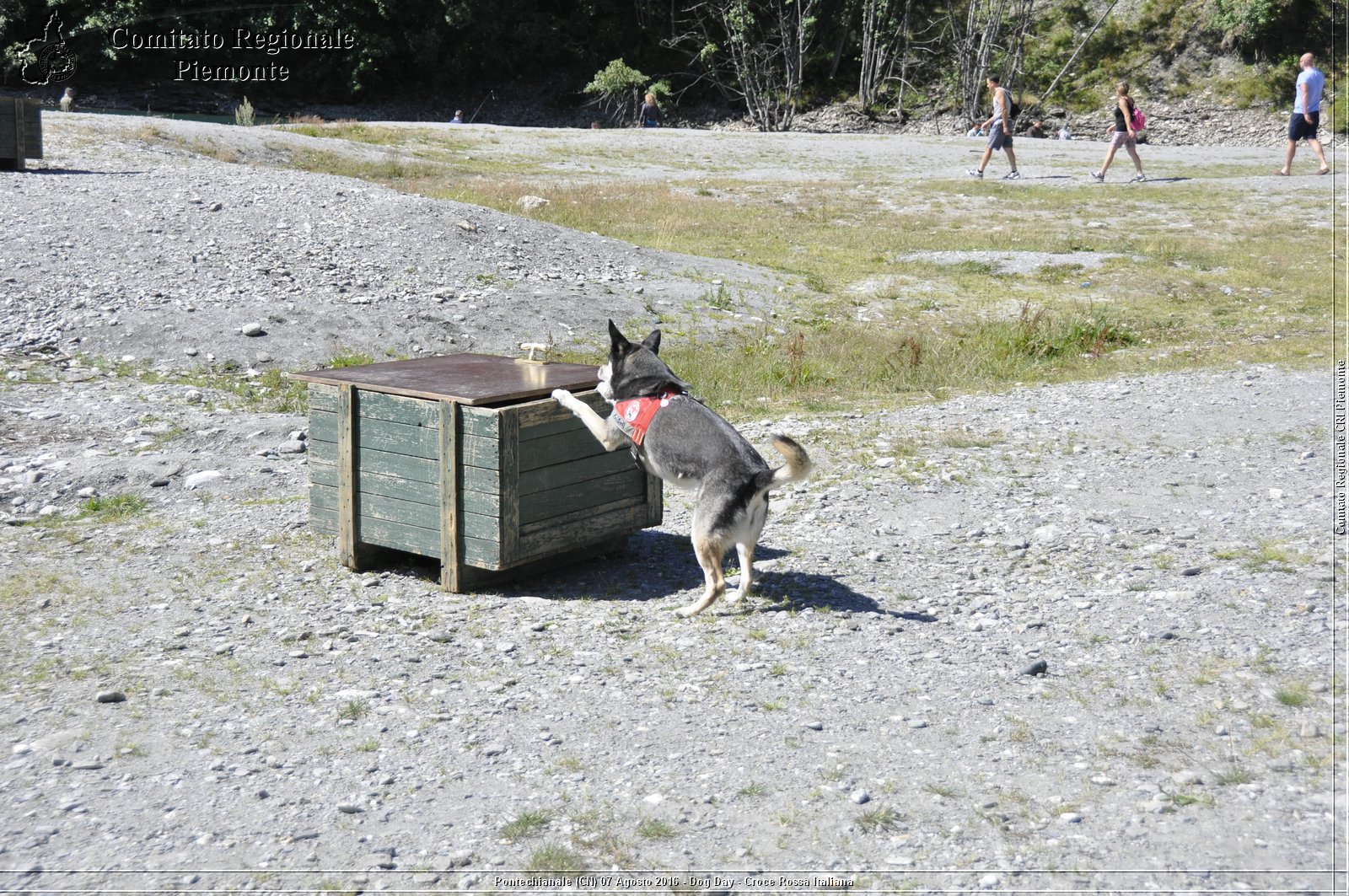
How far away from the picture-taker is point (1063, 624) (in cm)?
612

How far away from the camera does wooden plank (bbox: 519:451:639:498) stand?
6.73 meters

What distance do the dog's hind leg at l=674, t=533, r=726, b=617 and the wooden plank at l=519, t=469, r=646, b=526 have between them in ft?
3.02

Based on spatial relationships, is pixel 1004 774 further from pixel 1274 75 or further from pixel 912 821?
pixel 1274 75

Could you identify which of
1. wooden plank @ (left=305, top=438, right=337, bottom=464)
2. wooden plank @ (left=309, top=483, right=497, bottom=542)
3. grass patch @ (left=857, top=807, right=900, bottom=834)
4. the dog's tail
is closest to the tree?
wooden plank @ (left=305, top=438, right=337, bottom=464)

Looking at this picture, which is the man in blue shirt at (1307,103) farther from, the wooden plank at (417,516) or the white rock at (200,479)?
the wooden plank at (417,516)

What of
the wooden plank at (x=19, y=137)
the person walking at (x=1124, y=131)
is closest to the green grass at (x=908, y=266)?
the person walking at (x=1124, y=131)

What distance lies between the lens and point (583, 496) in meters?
7.06

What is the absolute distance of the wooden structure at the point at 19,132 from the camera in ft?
59.6

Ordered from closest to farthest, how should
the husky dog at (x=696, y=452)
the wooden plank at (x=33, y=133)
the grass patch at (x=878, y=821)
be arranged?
the grass patch at (x=878, y=821)
the husky dog at (x=696, y=452)
the wooden plank at (x=33, y=133)

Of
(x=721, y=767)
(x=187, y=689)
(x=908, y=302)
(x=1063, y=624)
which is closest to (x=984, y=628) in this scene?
(x=1063, y=624)

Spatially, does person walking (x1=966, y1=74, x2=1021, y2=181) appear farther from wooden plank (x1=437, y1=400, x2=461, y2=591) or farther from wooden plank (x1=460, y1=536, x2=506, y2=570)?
wooden plank (x1=460, y1=536, x2=506, y2=570)

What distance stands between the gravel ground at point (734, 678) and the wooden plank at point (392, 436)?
81 cm

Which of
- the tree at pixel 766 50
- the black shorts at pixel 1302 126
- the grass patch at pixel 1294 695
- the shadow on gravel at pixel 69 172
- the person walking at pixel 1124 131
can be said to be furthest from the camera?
the tree at pixel 766 50

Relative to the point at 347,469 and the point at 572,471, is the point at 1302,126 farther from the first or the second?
the point at 347,469
